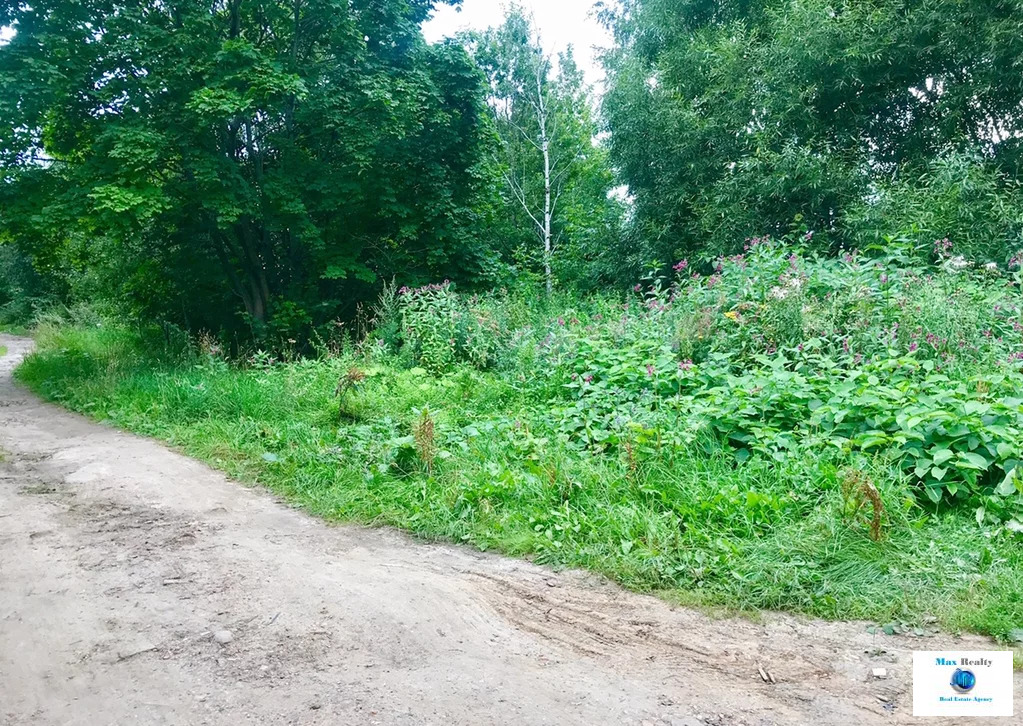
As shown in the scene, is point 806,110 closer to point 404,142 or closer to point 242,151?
point 404,142

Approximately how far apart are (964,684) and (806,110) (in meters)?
12.7

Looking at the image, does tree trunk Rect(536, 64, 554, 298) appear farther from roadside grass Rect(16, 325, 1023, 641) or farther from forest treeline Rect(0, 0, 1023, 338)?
roadside grass Rect(16, 325, 1023, 641)

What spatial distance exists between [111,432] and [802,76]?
13211 millimetres

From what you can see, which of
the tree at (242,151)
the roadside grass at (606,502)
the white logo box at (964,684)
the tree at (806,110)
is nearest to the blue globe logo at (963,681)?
the white logo box at (964,684)

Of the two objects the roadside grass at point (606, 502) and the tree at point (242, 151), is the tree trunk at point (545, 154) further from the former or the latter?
the roadside grass at point (606, 502)

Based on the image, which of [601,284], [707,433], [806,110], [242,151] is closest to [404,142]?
[242,151]

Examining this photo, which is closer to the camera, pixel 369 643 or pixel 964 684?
pixel 964 684

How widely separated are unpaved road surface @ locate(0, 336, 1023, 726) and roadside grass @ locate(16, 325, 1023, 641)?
0.21 m

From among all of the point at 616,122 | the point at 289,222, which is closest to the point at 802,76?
the point at 616,122

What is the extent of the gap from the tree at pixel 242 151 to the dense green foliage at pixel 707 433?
3.29 meters

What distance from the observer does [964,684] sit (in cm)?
282

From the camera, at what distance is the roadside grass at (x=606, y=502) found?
358 centimetres

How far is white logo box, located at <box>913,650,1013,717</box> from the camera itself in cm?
272

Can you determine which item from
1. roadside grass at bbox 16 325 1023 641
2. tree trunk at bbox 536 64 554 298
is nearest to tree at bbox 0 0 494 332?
roadside grass at bbox 16 325 1023 641
